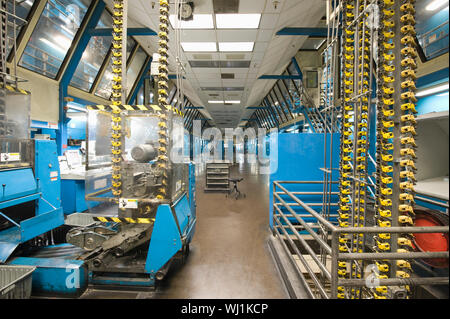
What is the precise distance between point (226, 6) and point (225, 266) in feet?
14.0

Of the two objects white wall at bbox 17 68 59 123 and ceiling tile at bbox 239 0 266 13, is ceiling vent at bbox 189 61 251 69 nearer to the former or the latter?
ceiling tile at bbox 239 0 266 13

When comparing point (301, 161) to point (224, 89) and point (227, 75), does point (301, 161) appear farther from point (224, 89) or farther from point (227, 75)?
point (224, 89)

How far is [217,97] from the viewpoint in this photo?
1002 cm

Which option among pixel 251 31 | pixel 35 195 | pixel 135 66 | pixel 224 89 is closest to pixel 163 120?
pixel 35 195

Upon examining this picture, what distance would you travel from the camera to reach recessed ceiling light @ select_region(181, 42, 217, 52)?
16.7ft

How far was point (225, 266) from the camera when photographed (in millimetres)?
2693

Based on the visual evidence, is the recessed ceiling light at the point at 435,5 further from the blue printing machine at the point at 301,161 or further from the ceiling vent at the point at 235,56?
the ceiling vent at the point at 235,56

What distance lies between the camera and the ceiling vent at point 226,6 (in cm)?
368

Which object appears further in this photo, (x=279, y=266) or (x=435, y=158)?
(x=279, y=266)

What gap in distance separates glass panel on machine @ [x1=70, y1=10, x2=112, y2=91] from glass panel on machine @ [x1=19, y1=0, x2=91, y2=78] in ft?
1.87

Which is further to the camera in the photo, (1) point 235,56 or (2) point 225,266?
(1) point 235,56

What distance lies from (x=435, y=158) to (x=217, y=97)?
9.33 meters

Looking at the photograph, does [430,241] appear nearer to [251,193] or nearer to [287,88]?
[251,193]
